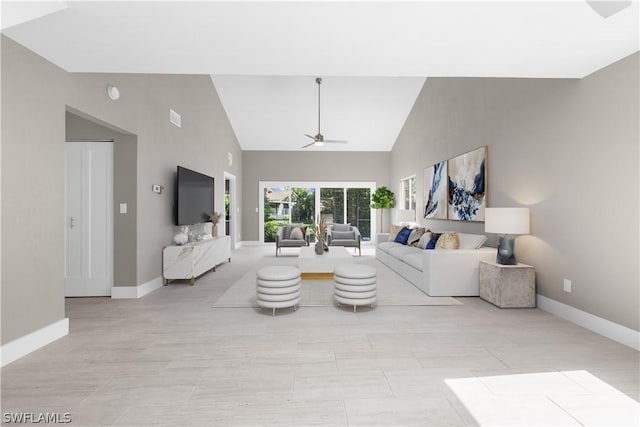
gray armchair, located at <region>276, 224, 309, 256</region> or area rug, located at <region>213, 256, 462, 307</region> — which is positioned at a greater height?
gray armchair, located at <region>276, 224, 309, 256</region>

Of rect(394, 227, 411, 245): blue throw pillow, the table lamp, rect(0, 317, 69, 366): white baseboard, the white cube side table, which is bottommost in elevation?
rect(0, 317, 69, 366): white baseboard

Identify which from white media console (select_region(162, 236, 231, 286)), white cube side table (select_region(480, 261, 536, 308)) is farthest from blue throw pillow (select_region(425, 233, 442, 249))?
white media console (select_region(162, 236, 231, 286))

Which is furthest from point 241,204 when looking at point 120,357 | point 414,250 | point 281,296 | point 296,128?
point 120,357

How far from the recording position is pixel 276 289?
343 centimetres

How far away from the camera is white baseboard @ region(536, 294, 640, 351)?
2662 millimetres

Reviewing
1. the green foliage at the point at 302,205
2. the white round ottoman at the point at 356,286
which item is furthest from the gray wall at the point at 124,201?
the green foliage at the point at 302,205

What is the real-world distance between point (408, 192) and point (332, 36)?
21.9ft

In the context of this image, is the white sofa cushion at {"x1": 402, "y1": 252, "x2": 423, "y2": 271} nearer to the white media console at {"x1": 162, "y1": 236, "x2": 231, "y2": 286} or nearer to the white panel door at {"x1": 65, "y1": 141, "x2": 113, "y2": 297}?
the white media console at {"x1": 162, "y1": 236, "x2": 231, "y2": 286}

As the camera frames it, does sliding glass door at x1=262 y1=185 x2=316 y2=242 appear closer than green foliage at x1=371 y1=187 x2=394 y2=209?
No

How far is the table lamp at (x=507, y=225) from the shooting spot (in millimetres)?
3639

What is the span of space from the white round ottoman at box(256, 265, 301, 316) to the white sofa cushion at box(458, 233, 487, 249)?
2547 mm

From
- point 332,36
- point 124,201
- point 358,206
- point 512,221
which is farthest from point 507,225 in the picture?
point 358,206

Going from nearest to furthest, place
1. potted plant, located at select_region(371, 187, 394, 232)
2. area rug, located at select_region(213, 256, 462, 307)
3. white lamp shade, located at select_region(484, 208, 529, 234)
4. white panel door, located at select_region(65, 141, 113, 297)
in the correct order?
white lamp shade, located at select_region(484, 208, 529, 234)
area rug, located at select_region(213, 256, 462, 307)
white panel door, located at select_region(65, 141, 113, 297)
potted plant, located at select_region(371, 187, 394, 232)

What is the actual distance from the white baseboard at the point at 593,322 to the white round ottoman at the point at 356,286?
6.51ft
